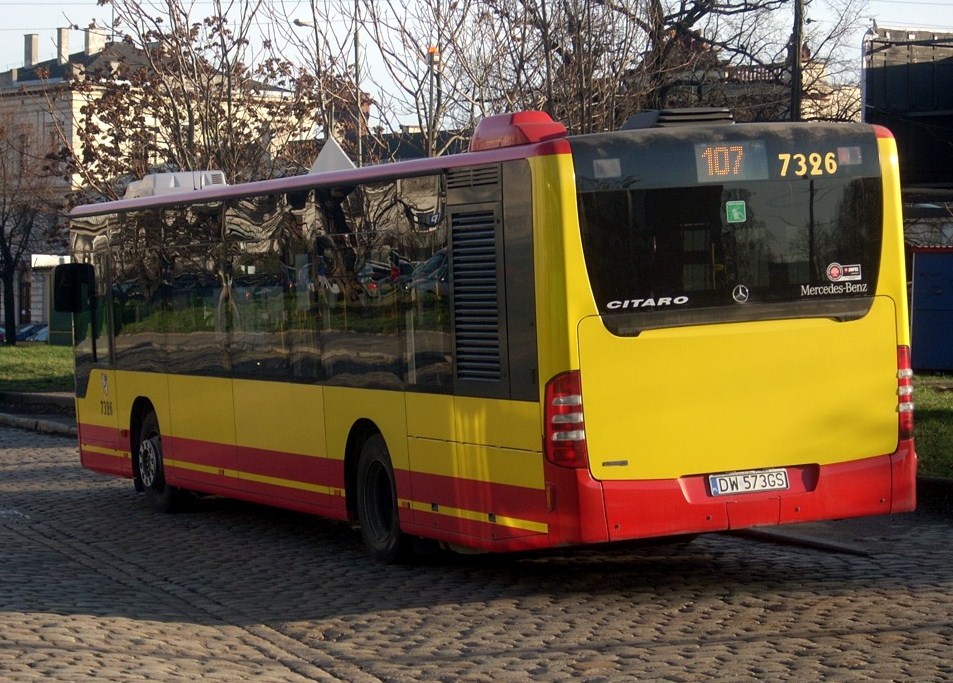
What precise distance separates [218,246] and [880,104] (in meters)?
9.29

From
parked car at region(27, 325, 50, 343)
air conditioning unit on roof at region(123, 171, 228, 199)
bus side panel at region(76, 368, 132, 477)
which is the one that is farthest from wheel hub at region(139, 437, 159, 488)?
parked car at region(27, 325, 50, 343)

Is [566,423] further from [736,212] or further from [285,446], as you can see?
[285,446]

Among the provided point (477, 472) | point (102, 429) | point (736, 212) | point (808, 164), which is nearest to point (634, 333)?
point (736, 212)

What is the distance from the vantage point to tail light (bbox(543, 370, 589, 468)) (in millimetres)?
8844

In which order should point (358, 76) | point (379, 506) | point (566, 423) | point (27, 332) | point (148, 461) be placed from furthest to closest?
point (27, 332)
point (358, 76)
point (148, 461)
point (379, 506)
point (566, 423)

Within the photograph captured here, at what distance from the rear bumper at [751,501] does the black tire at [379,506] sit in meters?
2.24

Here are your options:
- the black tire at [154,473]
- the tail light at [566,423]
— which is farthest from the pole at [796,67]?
the tail light at [566,423]

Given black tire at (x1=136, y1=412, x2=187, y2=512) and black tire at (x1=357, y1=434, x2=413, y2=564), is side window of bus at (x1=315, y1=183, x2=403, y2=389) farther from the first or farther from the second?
black tire at (x1=136, y1=412, x2=187, y2=512)

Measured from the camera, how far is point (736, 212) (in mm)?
9195

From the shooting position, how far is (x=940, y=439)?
15.5m


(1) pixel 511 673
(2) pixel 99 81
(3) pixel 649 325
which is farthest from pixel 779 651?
(2) pixel 99 81

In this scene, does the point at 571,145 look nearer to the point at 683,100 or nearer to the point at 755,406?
the point at 755,406

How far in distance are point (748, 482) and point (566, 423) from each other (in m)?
1.15

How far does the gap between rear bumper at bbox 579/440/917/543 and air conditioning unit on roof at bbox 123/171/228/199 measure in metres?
7.85
